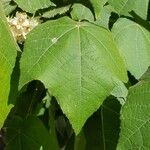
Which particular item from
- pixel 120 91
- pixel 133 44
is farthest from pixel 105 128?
pixel 133 44

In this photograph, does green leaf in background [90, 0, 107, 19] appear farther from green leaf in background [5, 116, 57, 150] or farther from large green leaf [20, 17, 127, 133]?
green leaf in background [5, 116, 57, 150]

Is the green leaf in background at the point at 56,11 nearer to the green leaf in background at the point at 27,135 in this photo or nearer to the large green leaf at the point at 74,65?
the large green leaf at the point at 74,65

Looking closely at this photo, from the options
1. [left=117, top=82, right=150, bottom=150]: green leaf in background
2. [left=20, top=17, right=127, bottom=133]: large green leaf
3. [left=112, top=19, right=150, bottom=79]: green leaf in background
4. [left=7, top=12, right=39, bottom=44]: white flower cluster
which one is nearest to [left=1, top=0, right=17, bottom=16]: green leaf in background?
[left=7, top=12, right=39, bottom=44]: white flower cluster

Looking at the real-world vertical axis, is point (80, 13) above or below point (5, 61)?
above

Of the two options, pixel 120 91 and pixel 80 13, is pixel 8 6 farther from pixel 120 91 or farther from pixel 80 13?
pixel 120 91

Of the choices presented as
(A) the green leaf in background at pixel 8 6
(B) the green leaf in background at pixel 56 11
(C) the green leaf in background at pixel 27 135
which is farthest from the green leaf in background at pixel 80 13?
(C) the green leaf in background at pixel 27 135

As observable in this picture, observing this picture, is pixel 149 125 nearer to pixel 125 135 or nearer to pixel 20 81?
pixel 125 135

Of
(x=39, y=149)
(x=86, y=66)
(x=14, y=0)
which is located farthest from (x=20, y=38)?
(x=39, y=149)
